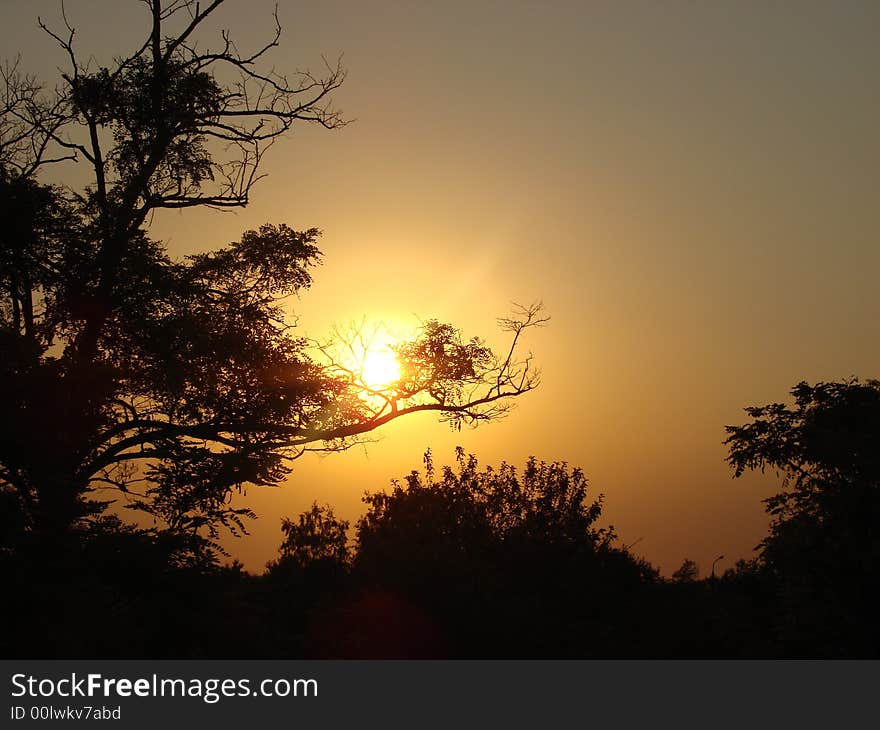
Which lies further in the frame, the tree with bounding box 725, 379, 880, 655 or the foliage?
the foliage

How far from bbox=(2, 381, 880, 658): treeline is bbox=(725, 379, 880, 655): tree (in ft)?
0.17

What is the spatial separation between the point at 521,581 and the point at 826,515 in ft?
31.9

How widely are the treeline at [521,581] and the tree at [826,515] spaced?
0.05 m

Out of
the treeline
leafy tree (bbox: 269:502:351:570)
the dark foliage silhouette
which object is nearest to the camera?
the treeline

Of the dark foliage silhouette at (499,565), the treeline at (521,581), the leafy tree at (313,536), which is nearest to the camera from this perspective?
the treeline at (521,581)

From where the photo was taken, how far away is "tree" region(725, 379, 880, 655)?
25.7 metres

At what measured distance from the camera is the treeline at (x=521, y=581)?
11648 millimetres

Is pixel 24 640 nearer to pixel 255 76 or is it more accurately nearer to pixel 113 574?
pixel 113 574

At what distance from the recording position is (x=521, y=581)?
2770 centimetres

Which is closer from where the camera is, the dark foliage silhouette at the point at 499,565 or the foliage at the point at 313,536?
the dark foliage silhouette at the point at 499,565

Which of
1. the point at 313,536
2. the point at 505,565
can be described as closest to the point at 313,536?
the point at 313,536
